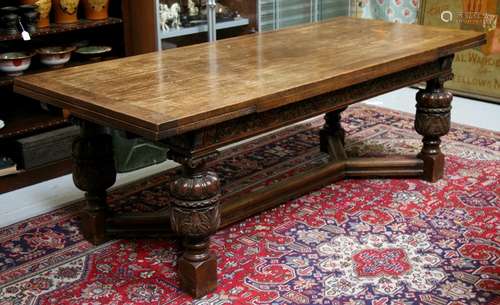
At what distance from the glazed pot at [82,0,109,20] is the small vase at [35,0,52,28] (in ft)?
0.85

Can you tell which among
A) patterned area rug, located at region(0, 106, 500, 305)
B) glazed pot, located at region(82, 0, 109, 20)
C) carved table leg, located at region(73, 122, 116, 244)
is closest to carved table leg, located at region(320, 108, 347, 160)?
patterned area rug, located at region(0, 106, 500, 305)

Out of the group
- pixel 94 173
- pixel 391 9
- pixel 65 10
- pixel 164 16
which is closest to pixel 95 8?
pixel 65 10

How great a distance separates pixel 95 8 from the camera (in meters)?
4.43

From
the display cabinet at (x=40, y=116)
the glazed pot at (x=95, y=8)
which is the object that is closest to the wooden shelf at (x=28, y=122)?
the display cabinet at (x=40, y=116)

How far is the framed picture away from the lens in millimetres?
5391

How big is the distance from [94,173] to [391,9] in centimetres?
367

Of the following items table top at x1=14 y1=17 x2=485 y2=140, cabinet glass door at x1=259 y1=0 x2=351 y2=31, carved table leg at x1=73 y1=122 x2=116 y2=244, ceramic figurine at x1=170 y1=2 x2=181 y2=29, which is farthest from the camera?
cabinet glass door at x1=259 y1=0 x2=351 y2=31

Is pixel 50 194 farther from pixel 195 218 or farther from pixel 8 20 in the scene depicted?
pixel 195 218

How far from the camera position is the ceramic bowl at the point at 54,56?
4250 millimetres

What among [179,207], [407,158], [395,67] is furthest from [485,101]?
[179,207]

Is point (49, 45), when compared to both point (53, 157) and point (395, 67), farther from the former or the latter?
point (395, 67)

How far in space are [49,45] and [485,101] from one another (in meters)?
3.22

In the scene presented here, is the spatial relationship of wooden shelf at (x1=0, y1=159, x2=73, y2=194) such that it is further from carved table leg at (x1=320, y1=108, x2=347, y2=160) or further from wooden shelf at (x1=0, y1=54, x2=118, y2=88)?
carved table leg at (x1=320, y1=108, x2=347, y2=160)

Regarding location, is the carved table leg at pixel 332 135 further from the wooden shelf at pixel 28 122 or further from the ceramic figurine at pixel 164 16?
the wooden shelf at pixel 28 122
